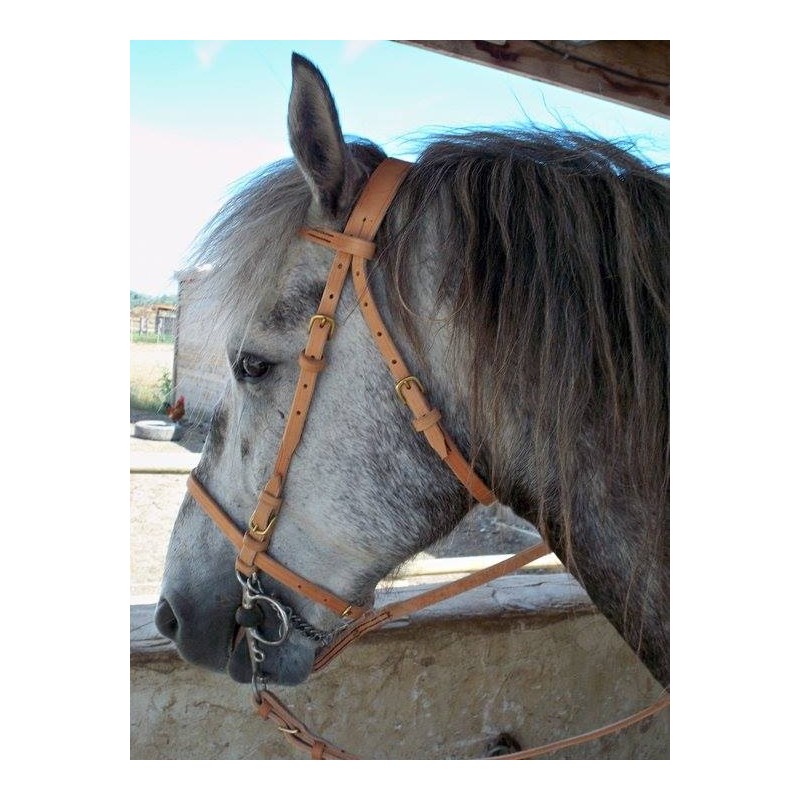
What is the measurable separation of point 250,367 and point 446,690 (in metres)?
1.28

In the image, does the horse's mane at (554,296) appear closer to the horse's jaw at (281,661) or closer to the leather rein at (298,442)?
the leather rein at (298,442)

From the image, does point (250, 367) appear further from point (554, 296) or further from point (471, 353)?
point (554, 296)

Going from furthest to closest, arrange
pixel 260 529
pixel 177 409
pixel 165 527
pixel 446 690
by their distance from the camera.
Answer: pixel 165 527
pixel 446 690
pixel 177 409
pixel 260 529

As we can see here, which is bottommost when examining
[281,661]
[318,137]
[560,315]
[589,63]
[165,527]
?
[165,527]

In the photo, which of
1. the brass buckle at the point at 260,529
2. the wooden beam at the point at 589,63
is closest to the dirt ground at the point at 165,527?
the wooden beam at the point at 589,63

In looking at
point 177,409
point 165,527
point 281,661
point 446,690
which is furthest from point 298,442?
point 165,527

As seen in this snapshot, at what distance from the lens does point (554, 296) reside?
3.43 ft

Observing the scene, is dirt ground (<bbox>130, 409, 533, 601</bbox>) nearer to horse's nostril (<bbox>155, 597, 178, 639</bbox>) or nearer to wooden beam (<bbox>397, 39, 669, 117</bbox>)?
wooden beam (<bbox>397, 39, 669, 117</bbox>)

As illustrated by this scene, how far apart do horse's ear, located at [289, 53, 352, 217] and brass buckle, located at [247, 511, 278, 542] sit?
515 mm

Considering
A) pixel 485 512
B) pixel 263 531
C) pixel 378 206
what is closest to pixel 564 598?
pixel 263 531

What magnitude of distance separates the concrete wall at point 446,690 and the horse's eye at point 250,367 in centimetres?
94

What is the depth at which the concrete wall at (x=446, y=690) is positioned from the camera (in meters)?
1.78
